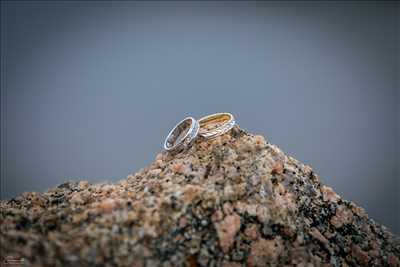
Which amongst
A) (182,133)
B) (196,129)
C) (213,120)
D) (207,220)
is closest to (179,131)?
(182,133)

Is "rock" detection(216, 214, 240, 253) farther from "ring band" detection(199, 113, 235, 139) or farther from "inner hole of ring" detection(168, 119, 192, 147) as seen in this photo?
"inner hole of ring" detection(168, 119, 192, 147)

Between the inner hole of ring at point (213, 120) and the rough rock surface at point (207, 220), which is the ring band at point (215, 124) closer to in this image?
the inner hole of ring at point (213, 120)

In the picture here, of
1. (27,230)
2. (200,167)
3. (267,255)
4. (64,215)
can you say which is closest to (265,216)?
(267,255)

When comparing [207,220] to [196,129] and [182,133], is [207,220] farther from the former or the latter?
[182,133]

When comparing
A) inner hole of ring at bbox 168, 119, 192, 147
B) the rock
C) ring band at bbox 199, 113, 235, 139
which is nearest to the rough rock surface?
the rock

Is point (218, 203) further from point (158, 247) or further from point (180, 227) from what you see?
point (158, 247)
